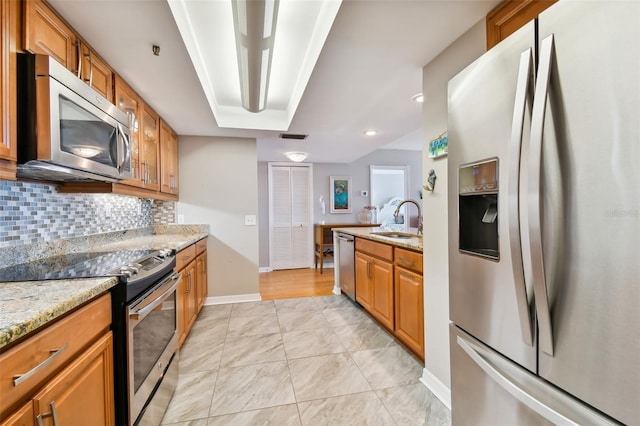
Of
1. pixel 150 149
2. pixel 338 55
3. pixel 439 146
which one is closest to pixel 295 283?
pixel 150 149

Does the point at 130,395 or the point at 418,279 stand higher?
the point at 418,279

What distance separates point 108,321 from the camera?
1.13m

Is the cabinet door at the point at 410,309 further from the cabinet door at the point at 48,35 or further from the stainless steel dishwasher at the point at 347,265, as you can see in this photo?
the cabinet door at the point at 48,35

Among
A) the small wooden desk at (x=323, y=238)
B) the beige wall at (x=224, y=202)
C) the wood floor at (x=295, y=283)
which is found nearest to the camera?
the beige wall at (x=224, y=202)

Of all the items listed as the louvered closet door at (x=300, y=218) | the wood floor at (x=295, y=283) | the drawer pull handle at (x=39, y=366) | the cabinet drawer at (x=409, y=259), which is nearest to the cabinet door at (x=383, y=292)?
the cabinet drawer at (x=409, y=259)

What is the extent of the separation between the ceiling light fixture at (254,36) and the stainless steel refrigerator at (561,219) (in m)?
0.88

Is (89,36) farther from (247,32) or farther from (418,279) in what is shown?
(418,279)

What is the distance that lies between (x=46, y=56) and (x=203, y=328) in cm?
240

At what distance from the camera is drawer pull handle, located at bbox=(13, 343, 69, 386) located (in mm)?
688

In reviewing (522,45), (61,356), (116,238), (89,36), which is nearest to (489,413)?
(522,45)

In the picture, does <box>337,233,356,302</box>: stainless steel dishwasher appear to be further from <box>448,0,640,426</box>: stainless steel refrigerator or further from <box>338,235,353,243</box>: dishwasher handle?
<box>448,0,640,426</box>: stainless steel refrigerator

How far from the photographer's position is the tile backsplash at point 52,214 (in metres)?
1.45

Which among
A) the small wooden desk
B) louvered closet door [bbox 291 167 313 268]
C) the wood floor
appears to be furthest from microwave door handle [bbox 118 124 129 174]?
louvered closet door [bbox 291 167 313 268]

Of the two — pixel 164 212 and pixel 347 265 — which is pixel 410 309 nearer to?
pixel 347 265
